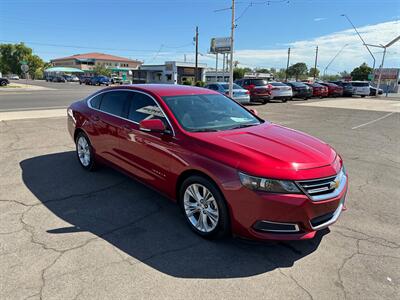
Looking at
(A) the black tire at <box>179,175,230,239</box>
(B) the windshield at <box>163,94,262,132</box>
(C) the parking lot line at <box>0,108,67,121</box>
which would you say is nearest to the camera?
(A) the black tire at <box>179,175,230,239</box>

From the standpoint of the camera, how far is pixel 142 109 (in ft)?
13.4

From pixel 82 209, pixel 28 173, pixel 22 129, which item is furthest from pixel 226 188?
pixel 22 129

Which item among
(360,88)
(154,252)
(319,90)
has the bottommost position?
(154,252)

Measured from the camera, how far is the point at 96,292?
7.94ft

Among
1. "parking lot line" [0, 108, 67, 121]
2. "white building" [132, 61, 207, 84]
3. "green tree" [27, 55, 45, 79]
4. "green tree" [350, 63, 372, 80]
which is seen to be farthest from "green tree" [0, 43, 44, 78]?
"green tree" [350, 63, 372, 80]

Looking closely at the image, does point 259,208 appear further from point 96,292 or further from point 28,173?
point 28,173

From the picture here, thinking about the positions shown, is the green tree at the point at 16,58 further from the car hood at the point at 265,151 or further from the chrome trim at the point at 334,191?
the chrome trim at the point at 334,191

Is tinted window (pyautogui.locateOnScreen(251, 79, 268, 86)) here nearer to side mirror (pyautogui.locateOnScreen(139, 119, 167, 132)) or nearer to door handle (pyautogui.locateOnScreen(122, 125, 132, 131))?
door handle (pyautogui.locateOnScreen(122, 125, 132, 131))

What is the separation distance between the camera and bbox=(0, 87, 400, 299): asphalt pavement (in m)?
2.50

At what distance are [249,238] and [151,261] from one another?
3.23ft

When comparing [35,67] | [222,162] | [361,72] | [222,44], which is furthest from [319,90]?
[35,67]

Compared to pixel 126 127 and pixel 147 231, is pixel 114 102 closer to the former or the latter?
pixel 126 127

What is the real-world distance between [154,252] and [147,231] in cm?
43

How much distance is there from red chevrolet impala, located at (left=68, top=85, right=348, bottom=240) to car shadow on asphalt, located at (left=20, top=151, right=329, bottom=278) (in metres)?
0.26
